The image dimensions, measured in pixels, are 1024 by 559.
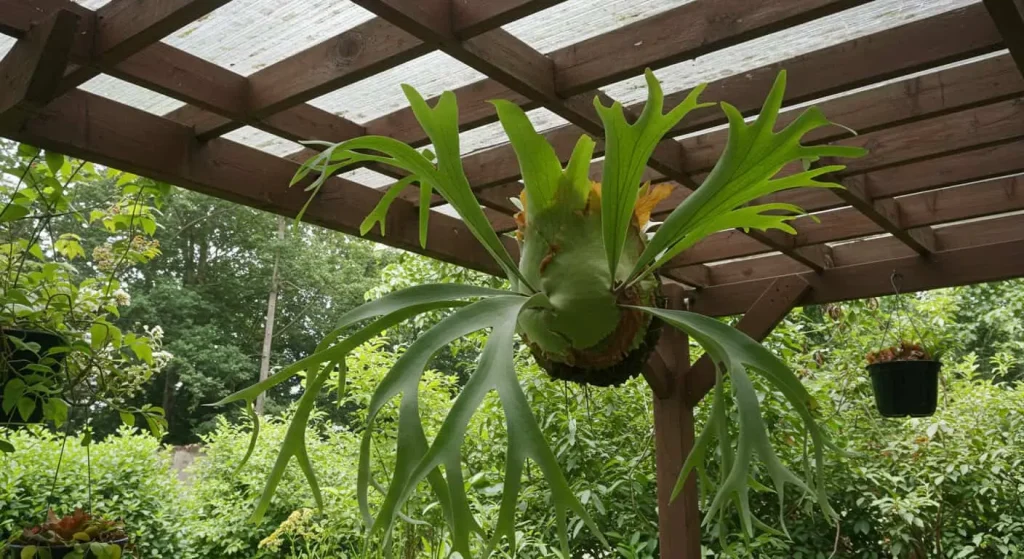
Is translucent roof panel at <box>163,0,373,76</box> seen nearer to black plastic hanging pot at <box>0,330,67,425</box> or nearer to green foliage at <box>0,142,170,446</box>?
green foliage at <box>0,142,170,446</box>

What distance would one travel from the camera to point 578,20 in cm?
149

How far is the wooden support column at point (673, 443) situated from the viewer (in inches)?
104

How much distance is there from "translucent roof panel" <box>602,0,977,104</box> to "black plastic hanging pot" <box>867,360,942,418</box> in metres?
1.53

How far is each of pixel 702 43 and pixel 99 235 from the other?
12854mm

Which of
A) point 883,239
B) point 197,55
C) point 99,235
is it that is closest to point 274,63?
point 197,55

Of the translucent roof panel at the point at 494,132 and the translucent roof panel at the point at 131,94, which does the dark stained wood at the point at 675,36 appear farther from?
the translucent roof panel at the point at 131,94

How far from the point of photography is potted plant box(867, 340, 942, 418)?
2.68 m

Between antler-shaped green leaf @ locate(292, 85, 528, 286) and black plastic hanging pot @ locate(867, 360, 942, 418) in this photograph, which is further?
black plastic hanging pot @ locate(867, 360, 942, 418)

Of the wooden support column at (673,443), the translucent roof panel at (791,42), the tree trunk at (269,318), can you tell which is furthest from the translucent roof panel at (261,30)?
the tree trunk at (269,318)

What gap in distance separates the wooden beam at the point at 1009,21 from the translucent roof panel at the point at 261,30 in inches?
40.0

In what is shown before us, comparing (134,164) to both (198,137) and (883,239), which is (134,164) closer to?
(198,137)

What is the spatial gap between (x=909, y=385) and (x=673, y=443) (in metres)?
0.83

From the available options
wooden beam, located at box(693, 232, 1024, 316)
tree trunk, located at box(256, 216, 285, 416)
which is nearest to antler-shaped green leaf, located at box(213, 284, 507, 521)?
wooden beam, located at box(693, 232, 1024, 316)

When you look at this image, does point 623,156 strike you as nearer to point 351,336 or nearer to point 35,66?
point 351,336
